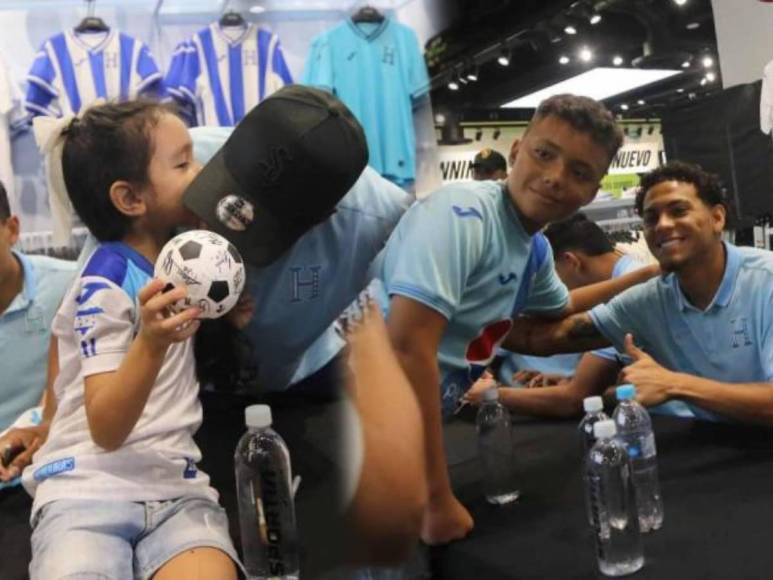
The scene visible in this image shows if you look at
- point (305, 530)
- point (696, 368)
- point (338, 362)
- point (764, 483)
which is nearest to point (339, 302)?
point (338, 362)

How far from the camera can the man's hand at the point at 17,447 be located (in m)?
0.88

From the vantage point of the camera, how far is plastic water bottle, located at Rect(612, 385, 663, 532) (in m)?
0.81

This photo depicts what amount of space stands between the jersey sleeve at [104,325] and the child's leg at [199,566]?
7.6 inches

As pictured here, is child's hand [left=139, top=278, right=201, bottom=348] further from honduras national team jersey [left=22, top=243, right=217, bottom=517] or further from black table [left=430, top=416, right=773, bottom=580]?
black table [left=430, top=416, right=773, bottom=580]

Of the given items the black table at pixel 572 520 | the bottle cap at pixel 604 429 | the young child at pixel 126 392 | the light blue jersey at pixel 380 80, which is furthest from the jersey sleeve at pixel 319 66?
the bottle cap at pixel 604 429

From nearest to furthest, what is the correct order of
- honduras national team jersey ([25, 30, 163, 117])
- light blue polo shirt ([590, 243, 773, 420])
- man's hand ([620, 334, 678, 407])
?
1. honduras national team jersey ([25, 30, 163, 117])
2. man's hand ([620, 334, 678, 407])
3. light blue polo shirt ([590, 243, 773, 420])

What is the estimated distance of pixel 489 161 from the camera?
2.07ft

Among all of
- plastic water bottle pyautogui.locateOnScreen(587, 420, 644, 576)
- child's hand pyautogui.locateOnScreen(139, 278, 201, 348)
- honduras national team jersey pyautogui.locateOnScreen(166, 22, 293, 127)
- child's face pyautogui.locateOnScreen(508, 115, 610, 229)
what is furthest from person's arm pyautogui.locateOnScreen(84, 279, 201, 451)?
plastic water bottle pyautogui.locateOnScreen(587, 420, 644, 576)

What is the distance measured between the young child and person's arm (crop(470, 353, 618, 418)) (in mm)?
356

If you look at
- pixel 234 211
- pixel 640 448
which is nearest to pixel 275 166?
pixel 234 211

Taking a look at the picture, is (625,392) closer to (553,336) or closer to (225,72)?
(553,336)

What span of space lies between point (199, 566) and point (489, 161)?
1.48 ft

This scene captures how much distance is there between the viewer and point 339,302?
65cm

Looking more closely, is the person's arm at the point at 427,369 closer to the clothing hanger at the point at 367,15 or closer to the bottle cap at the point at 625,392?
the clothing hanger at the point at 367,15
